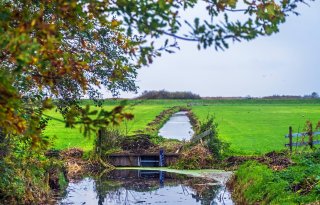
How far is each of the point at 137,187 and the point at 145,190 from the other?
851mm

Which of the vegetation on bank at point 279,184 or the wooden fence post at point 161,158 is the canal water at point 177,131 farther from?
the vegetation on bank at point 279,184

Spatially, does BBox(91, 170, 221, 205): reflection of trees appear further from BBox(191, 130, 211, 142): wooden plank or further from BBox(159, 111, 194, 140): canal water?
BBox(159, 111, 194, 140): canal water

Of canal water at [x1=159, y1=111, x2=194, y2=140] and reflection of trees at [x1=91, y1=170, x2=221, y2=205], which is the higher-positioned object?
canal water at [x1=159, y1=111, x2=194, y2=140]

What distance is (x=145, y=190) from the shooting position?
2242 cm

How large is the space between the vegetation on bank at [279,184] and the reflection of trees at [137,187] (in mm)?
1144

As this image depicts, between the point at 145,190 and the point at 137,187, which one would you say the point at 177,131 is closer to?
the point at 137,187

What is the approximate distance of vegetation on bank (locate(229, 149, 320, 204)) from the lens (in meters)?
14.1

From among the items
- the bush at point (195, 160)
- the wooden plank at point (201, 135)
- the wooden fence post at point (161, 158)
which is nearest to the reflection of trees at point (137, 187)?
the bush at point (195, 160)

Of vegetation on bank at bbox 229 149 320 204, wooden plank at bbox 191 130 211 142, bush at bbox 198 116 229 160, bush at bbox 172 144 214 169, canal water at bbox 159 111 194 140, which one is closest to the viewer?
vegetation on bank at bbox 229 149 320 204

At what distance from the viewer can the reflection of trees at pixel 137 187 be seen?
2066 cm

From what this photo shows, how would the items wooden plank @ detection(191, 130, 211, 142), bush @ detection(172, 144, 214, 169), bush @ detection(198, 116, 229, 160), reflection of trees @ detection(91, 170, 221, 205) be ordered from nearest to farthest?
reflection of trees @ detection(91, 170, 221, 205)
bush @ detection(172, 144, 214, 169)
bush @ detection(198, 116, 229, 160)
wooden plank @ detection(191, 130, 211, 142)

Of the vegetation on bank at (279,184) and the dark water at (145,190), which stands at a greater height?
the vegetation on bank at (279,184)

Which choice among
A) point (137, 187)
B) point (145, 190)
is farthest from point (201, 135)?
point (145, 190)

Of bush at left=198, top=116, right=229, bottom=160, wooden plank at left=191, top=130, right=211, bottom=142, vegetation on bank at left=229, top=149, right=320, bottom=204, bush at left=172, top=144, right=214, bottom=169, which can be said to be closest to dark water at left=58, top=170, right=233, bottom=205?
vegetation on bank at left=229, top=149, right=320, bottom=204
